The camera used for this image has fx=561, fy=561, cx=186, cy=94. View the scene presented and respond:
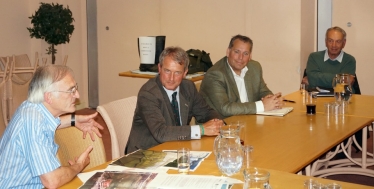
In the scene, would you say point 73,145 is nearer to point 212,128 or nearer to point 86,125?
point 86,125

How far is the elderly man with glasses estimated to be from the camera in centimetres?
246

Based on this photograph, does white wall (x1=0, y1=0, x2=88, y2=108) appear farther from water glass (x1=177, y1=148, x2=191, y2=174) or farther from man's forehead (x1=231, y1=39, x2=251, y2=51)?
water glass (x1=177, y1=148, x2=191, y2=174)

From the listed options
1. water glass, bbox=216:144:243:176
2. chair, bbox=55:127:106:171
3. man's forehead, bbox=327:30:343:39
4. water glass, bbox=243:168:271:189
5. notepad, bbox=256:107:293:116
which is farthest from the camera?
man's forehead, bbox=327:30:343:39

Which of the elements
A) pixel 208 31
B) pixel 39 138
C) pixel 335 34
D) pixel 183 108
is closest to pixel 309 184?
pixel 39 138

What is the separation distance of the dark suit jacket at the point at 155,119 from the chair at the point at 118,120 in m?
0.08

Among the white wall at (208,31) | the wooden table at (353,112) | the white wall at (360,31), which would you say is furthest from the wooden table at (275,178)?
the white wall at (360,31)

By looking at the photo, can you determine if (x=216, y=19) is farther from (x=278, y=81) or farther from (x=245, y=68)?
(x=245, y=68)

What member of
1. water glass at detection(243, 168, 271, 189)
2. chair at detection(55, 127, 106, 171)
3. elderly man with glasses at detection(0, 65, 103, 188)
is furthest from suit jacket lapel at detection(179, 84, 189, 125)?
water glass at detection(243, 168, 271, 189)

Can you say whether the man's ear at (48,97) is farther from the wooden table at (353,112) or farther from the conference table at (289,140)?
the wooden table at (353,112)

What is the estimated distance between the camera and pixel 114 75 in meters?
8.81

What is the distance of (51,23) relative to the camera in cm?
797

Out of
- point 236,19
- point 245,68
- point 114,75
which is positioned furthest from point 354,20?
point 114,75

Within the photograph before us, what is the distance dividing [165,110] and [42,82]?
124 cm

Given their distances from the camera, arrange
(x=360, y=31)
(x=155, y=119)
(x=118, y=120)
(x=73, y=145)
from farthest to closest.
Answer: (x=360, y=31)
(x=118, y=120)
(x=155, y=119)
(x=73, y=145)
